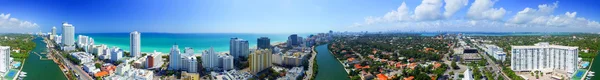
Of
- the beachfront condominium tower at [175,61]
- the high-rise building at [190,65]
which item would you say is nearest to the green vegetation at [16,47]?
the beachfront condominium tower at [175,61]

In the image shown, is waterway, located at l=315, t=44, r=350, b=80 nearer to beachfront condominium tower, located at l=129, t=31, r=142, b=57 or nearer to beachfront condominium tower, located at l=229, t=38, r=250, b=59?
beachfront condominium tower, located at l=229, t=38, r=250, b=59

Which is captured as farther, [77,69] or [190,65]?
[77,69]

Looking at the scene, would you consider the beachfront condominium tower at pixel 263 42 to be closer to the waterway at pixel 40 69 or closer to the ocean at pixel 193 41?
the ocean at pixel 193 41

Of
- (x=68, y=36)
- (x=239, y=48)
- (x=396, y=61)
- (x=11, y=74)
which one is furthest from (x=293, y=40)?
(x=11, y=74)

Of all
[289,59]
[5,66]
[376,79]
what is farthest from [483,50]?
[5,66]

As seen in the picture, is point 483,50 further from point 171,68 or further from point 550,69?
point 171,68

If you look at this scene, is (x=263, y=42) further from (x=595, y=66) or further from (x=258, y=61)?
(x=595, y=66)
